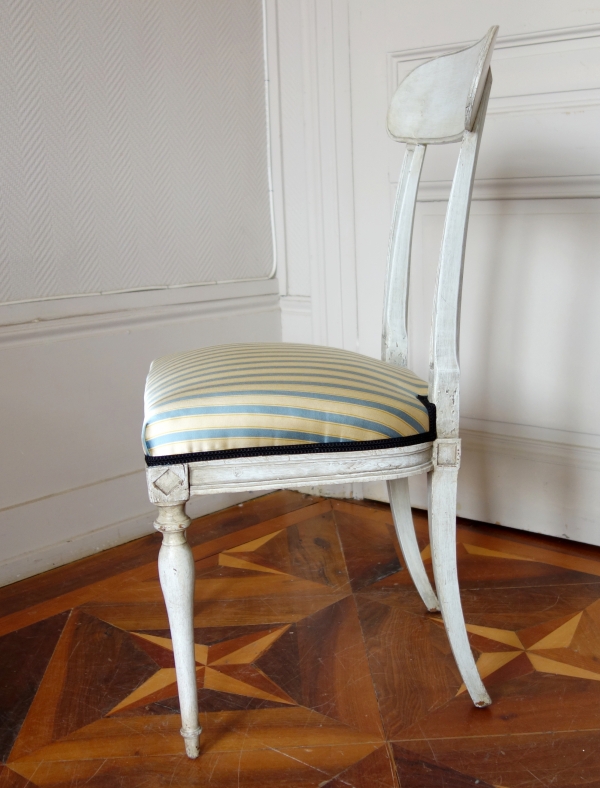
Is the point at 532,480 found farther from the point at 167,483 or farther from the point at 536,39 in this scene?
the point at 167,483

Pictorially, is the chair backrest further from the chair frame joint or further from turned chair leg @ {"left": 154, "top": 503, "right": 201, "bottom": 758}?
turned chair leg @ {"left": 154, "top": 503, "right": 201, "bottom": 758}

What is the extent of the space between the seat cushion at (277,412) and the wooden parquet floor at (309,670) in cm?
39

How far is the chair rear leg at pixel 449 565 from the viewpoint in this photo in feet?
3.47

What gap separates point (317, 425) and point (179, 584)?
25 cm

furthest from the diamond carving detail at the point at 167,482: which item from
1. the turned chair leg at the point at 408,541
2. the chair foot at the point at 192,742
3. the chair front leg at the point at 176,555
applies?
the turned chair leg at the point at 408,541

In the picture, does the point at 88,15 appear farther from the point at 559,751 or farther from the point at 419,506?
the point at 559,751

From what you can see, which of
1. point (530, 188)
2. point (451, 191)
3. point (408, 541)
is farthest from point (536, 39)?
point (408, 541)

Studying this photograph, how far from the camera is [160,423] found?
953 mm

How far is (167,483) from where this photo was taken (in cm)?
94

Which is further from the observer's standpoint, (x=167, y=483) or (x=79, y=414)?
(x=79, y=414)

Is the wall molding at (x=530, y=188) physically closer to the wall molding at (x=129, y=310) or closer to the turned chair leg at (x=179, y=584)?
the wall molding at (x=129, y=310)

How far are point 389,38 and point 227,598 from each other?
1177 mm

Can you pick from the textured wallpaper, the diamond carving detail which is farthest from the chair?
the textured wallpaper

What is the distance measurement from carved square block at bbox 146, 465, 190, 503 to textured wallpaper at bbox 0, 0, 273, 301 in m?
0.73
